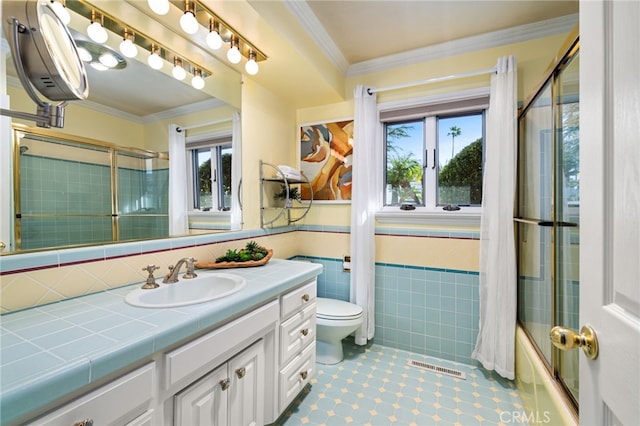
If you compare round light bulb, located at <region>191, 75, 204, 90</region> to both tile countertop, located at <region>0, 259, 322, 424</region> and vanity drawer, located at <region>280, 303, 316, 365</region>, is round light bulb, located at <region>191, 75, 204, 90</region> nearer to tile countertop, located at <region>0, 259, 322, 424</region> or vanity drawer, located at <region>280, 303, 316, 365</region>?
tile countertop, located at <region>0, 259, 322, 424</region>

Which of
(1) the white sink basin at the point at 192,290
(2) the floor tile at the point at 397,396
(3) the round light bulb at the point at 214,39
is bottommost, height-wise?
(2) the floor tile at the point at 397,396

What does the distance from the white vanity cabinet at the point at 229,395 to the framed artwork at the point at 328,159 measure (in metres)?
1.49

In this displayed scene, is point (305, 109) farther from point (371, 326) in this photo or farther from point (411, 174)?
point (371, 326)

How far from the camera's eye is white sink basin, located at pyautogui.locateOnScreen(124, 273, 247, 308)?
1.14 metres

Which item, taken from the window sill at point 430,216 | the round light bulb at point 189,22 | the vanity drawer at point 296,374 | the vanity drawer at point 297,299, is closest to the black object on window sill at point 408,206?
the window sill at point 430,216

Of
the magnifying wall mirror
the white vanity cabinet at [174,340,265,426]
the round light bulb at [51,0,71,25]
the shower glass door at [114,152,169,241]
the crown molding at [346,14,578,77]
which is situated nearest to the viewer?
the magnifying wall mirror

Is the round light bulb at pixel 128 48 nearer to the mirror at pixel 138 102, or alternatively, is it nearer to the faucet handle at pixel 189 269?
the mirror at pixel 138 102

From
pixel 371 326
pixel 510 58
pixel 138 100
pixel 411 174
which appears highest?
pixel 510 58

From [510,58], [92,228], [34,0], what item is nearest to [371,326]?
[92,228]

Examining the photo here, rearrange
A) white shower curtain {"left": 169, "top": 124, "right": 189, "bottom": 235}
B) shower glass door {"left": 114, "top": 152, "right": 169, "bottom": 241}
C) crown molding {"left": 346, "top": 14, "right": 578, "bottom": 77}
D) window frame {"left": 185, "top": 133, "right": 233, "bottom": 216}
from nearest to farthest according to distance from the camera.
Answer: shower glass door {"left": 114, "top": 152, "right": 169, "bottom": 241} → white shower curtain {"left": 169, "top": 124, "right": 189, "bottom": 235} → window frame {"left": 185, "top": 133, "right": 233, "bottom": 216} → crown molding {"left": 346, "top": 14, "right": 578, "bottom": 77}

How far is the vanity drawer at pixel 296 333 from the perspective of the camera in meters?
1.41

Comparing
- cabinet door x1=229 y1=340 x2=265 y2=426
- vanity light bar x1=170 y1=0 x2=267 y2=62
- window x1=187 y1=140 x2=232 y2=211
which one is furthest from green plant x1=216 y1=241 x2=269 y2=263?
vanity light bar x1=170 y1=0 x2=267 y2=62

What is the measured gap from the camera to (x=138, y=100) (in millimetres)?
1325

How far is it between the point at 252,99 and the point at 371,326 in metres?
2.02
